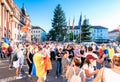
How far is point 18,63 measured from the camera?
591 inches

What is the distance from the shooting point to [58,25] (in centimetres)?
10675

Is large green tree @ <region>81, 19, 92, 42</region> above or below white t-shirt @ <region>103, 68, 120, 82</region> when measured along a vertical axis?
above

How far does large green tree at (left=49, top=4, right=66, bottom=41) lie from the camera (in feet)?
349

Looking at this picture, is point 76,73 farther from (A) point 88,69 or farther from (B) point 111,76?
(B) point 111,76

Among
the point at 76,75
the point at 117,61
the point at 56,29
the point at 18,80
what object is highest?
the point at 56,29

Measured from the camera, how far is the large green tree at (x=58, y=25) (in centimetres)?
10632

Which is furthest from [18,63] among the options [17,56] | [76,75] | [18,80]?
[76,75]

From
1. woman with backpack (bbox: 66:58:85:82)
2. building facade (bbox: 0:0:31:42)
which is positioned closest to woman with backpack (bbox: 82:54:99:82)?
woman with backpack (bbox: 66:58:85:82)

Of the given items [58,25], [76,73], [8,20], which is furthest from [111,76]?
[58,25]

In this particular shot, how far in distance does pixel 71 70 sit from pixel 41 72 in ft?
13.8

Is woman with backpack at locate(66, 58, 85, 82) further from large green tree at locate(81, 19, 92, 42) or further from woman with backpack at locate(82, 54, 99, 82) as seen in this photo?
large green tree at locate(81, 19, 92, 42)

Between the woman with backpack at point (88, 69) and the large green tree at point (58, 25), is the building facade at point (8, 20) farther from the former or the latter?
the woman with backpack at point (88, 69)

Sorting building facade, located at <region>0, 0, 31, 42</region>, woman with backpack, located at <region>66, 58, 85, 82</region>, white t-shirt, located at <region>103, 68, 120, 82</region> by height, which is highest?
building facade, located at <region>0, 0, 31, 42</region>

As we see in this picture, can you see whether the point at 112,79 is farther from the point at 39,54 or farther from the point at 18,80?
the point at 18,80
